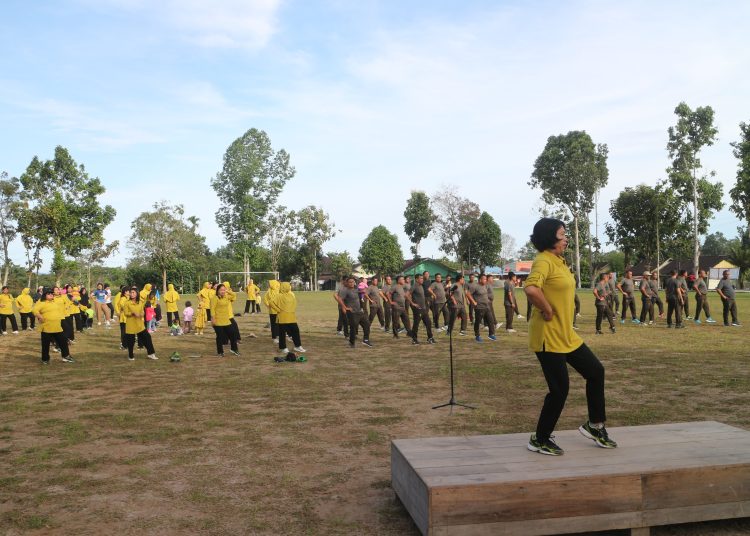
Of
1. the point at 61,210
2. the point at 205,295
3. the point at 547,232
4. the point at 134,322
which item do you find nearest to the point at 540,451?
the point at 547,232

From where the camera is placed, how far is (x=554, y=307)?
14.9ft

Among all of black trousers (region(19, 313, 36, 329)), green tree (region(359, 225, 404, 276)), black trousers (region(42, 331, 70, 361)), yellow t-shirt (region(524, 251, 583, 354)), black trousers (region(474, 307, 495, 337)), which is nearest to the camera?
yellow t-shirt (region(524, 251, 583, 354))

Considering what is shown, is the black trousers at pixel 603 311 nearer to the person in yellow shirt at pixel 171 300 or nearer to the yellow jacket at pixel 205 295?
the yellow jacket at pixel 205 295

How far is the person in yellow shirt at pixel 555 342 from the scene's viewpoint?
4410 mm

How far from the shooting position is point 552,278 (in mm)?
4566

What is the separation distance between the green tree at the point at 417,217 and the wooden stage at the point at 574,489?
7316 centimetres

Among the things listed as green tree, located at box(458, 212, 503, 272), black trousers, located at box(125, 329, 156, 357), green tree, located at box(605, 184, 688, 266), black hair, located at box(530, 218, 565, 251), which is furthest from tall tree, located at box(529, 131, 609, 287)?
black hair, located at box(530, 218, 565, 251)

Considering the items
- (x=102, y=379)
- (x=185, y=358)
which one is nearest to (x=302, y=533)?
(x=102, y=379)

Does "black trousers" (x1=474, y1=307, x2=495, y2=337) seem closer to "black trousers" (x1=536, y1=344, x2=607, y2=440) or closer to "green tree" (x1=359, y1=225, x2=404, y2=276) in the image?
"black trousers" (x1=536, y1=344, x2=607, y2=440)

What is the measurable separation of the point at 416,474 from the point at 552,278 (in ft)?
6.09

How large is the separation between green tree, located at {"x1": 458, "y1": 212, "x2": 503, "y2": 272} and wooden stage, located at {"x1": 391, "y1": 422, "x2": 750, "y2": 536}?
68.7 m

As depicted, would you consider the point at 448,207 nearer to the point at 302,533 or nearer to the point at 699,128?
the point at 699,128

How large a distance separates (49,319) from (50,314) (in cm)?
14

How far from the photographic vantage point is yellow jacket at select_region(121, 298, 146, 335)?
1325 centimetres
